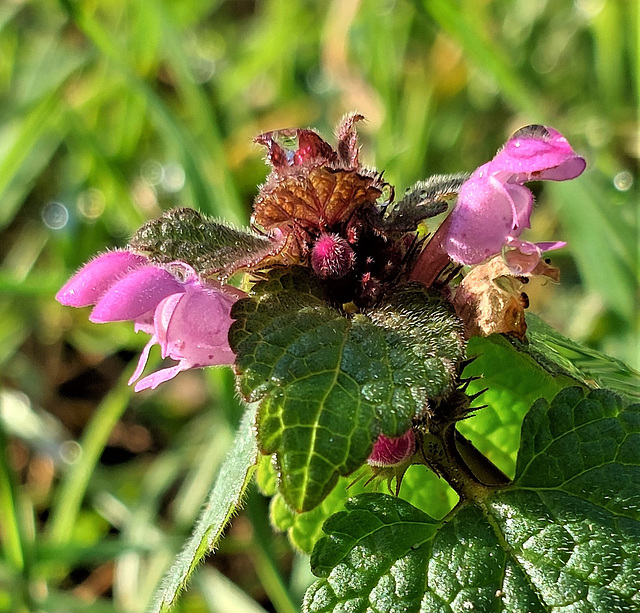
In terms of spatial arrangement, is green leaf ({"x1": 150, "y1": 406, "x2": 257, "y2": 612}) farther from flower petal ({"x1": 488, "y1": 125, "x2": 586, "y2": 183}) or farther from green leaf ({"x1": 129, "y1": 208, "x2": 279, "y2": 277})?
flower petal ({"x1": 488, "y1": 125, "x2": 586, "y2": 183})

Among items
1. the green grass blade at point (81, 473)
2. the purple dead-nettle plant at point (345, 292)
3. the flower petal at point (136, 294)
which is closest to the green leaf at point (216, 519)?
Answer: the purple dead-nettle plant at point (345, 292)

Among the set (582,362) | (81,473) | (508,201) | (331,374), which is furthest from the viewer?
(81,473)

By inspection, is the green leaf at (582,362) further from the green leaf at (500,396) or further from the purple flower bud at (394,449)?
the purple flower bud at (394,449)

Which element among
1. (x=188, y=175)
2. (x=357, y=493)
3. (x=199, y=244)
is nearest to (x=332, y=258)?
(x=199, y=244)

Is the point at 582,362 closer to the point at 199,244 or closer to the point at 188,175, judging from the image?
the point at 199,244

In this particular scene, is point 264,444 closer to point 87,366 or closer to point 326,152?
point 326,152
